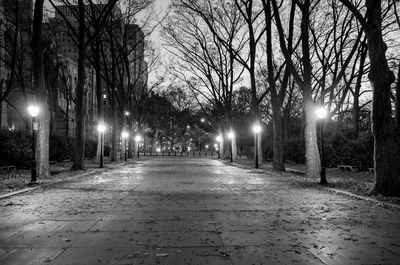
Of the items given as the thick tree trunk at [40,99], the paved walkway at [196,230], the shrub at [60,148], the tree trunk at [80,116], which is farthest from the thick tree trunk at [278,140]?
the shrub at [60,148]

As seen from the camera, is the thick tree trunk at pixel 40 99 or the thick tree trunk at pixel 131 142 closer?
the thick tree trunk at pixel 40 99

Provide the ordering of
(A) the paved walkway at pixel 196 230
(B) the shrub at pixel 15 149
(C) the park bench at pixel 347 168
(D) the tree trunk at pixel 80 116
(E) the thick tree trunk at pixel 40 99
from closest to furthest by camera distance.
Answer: (A) the paved walkway at pixel 196 230 < (E) the thick tree trunk at pixel 40 99 < (C) the park bench at pixel 347 168 < (B) the shrub at pixel 15 149 < (D) the tree trunk at pixel 80 116

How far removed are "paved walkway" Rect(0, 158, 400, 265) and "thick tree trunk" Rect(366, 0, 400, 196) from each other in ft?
4.57

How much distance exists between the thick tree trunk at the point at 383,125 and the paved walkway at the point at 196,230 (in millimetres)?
1393

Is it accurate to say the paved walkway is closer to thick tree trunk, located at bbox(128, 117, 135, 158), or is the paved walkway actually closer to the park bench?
the park bench

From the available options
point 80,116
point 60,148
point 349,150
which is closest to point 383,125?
point 349,150

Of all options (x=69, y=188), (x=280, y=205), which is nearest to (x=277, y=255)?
(x=280, y=205)

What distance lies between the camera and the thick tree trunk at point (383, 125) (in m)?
13.1

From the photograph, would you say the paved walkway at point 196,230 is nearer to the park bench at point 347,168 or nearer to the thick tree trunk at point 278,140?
the park bench at point 347,168

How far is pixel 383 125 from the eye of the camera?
13.2m

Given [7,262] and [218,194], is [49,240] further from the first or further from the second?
[218,194]

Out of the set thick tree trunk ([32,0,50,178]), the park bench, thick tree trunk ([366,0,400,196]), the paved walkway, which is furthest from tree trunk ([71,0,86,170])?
thick tree trunk ([366,0,400,196])

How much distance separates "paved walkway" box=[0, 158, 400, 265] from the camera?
20.4ft

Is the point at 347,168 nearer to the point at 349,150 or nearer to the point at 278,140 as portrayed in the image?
the point at 349,150
